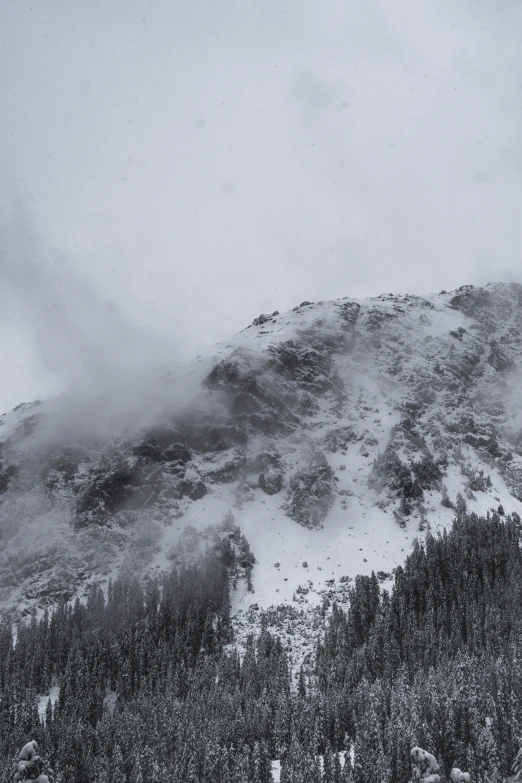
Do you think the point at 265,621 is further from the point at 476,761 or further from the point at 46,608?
the point at 476,761

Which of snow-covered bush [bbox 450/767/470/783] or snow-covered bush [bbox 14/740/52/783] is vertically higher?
snow-covered bush [bbox 14/740/52/783]

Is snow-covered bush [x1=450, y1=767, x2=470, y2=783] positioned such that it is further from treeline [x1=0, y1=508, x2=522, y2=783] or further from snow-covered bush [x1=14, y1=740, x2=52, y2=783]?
treeline [x1=0, y1=508, x2=522, y2=783]

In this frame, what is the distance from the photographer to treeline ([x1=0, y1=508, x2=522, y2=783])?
7475 centimetres

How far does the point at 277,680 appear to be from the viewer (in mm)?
115625

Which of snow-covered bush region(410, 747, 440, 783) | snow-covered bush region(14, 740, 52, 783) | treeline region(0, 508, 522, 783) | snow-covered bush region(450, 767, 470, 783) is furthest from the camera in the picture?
treeline region(0, 508, 522, 783)

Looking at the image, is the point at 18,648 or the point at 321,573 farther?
the point at 321,573

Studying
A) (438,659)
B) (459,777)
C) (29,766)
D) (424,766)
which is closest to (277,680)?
(438,659)

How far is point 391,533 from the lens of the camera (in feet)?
651

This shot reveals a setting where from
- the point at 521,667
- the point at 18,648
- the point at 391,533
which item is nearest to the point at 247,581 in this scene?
the point at 391,533

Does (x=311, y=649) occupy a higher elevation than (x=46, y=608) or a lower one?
lower

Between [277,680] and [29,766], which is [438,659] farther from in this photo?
[29,766]

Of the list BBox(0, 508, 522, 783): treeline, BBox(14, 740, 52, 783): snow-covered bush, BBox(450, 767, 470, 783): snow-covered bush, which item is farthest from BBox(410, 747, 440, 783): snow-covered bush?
BBox(0, 508, 522, 783): treeline

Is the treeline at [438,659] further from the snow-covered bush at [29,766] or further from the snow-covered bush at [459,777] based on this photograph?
the snow-covered bush at [29,766]

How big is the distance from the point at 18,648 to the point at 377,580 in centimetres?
9792
